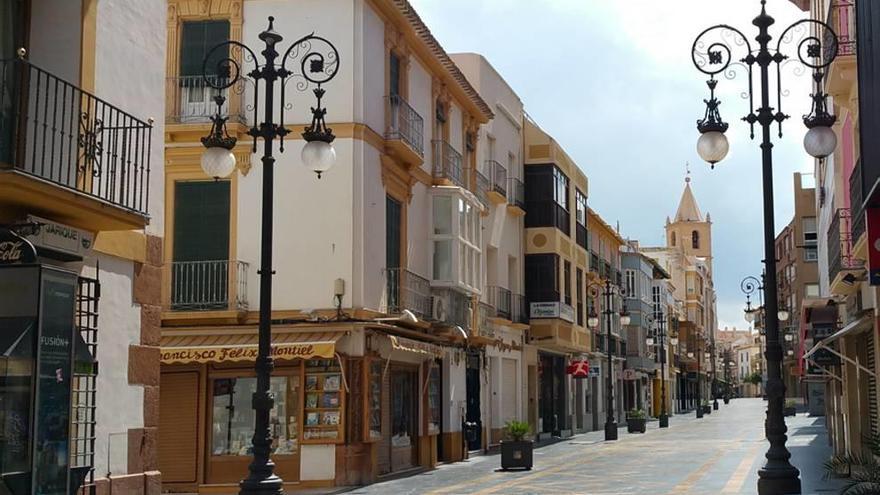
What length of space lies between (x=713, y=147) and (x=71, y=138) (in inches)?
306

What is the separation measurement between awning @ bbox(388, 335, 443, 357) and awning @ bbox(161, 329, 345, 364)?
1613 millimetres

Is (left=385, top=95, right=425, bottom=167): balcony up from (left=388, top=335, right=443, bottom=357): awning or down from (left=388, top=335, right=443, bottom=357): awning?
up

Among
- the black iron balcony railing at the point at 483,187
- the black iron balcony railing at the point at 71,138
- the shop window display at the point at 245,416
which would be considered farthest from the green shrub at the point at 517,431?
the black iron balcony railing at the point at 71,138

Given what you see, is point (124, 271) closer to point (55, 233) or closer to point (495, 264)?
point (55, 233)

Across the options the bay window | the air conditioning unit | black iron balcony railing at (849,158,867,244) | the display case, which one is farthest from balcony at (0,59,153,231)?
the bay window

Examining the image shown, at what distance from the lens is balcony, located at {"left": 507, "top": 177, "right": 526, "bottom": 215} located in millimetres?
37094

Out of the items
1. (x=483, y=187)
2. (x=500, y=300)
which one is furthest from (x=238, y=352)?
(x=500, y=300)

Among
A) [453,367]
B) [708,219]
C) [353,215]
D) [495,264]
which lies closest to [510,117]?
[495,264]

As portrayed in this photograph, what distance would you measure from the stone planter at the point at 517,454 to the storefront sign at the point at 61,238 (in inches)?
661

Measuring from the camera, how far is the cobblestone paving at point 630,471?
70.2 ft

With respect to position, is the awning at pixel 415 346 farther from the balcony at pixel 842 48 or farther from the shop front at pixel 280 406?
the balcony at pixel 842 48

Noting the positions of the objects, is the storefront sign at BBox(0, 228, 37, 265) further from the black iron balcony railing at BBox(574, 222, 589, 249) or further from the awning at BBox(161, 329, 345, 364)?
the black iron balcony railing at BBox(574, 222, 589, 249)

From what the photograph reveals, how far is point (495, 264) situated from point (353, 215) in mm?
12641

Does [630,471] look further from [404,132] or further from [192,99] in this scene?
Answer: [192,99]
